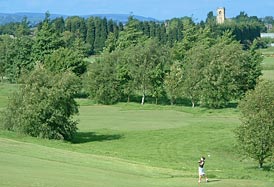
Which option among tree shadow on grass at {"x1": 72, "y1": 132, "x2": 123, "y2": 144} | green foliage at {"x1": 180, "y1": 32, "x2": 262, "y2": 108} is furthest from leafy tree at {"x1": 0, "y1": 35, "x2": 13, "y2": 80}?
tree shadow on grass at {"x1": 72, "y1": 132, "x2": 123, "y2": 144}

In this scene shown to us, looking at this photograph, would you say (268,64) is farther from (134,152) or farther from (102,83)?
(134,152)

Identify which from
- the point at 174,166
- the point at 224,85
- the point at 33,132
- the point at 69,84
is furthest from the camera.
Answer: the point at 224,85

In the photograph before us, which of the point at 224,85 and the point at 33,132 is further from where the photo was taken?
the point at 224,85

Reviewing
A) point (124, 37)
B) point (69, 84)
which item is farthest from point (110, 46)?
point (69, 84)

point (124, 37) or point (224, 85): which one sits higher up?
point (124, 37)

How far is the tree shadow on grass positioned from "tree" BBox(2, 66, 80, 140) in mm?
1334

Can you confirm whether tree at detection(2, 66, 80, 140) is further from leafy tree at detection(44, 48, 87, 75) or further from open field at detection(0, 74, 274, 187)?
leafy tree at detection(44, 48, 87, 75)

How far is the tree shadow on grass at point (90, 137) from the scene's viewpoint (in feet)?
201

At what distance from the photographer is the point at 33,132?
60469mm

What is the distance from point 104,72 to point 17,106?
37.7 meters

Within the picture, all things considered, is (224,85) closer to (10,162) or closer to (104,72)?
(104,72)

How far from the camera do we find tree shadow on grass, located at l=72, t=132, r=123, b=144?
6138 cm

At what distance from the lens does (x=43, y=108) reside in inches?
2393

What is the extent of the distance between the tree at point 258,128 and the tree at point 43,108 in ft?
73.7
